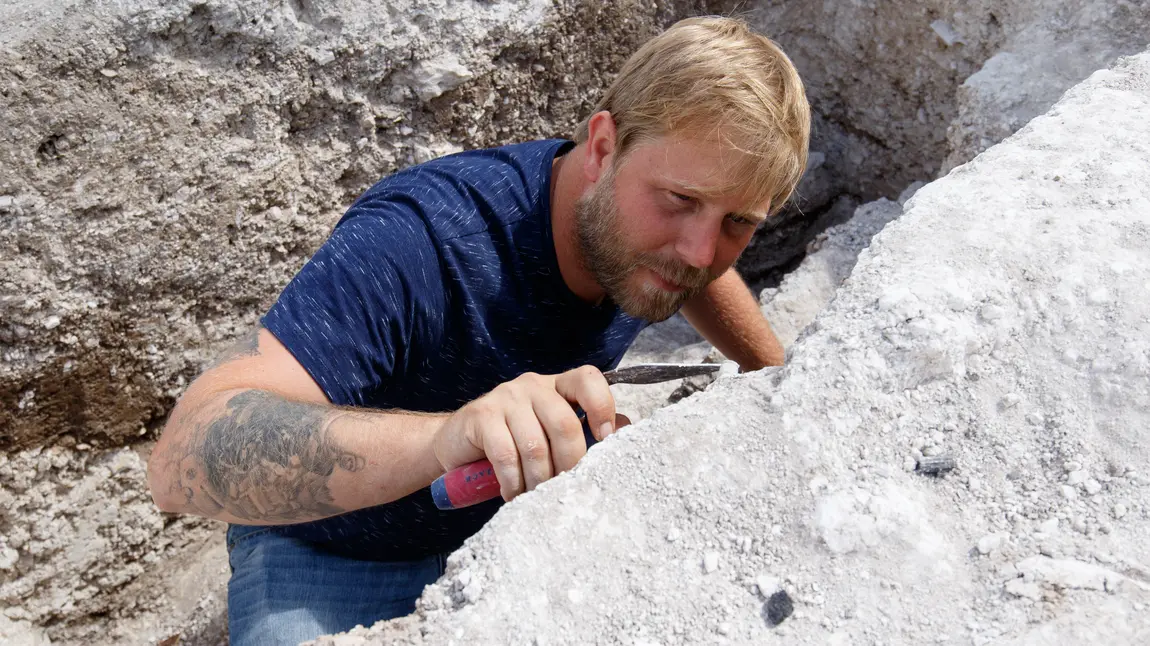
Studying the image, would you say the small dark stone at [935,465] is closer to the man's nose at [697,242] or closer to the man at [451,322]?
the man at [451,322]

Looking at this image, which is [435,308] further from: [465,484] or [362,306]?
[465,484]

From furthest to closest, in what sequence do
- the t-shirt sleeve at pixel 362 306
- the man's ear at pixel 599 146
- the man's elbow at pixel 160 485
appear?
1. the man's ear at pixel 599 146
2. the t-shirt sleeve at pixel 362 306
3. the man's elbow at pixel 160 485

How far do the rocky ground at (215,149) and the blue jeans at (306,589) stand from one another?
67 cm

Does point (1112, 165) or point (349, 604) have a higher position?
point (1112, 165)

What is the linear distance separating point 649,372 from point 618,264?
295mm

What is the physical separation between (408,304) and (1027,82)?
5.00 ft

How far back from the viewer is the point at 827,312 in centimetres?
114

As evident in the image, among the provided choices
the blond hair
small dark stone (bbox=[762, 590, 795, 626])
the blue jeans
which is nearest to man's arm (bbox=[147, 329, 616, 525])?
small dark stone (bbox=[762, 590, 795, 626])

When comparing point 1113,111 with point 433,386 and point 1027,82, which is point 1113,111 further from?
point 433,386

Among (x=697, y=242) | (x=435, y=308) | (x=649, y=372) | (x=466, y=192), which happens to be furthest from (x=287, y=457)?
(x=697, y=242)

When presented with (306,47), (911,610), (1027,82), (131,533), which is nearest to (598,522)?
(911,610)

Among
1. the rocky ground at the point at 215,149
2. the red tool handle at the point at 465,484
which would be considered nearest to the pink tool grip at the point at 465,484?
the red tool handle at the point at 465,484

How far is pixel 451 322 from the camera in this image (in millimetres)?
1757

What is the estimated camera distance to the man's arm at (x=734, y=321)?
2.25m
